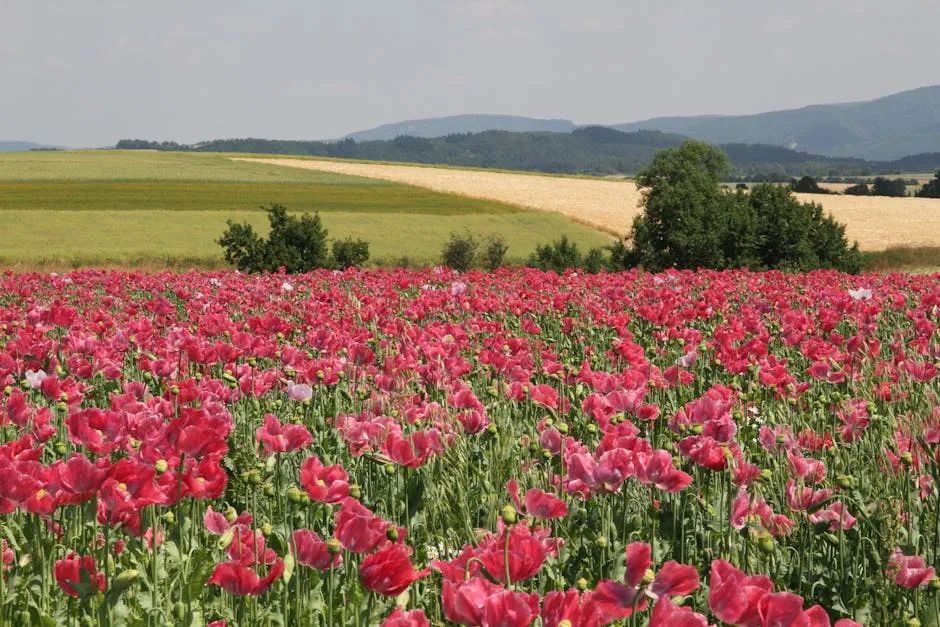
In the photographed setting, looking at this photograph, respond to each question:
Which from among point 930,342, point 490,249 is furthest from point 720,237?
point 930,342

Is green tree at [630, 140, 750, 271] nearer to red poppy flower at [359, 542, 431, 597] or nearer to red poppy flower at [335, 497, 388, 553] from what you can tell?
red poppy flower at [335, 497, 388, 553]

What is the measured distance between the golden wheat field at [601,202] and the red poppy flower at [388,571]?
59.2 m

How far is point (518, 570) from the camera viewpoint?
217 cm

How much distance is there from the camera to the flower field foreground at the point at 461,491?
8.22 ft

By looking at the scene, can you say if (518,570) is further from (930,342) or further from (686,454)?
(930,342)

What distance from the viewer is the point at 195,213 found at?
6075 cm

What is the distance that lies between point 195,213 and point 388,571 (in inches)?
2413

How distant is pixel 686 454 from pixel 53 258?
4321 cm

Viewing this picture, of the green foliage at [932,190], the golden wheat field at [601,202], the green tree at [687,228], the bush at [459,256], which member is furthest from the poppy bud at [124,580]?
the green foliage at [932,190]

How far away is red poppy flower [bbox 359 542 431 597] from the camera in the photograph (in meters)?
2.29

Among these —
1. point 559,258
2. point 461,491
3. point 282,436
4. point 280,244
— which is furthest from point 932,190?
point 282,436

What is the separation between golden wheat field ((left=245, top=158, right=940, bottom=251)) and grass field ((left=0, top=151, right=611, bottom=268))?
3.87 m

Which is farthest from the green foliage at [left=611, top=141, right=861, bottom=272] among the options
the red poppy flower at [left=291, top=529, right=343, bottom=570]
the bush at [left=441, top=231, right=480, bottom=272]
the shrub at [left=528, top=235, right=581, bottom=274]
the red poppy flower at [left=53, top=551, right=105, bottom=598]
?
the red poppy flower at [left=53, top=551, right=105, bottom=598]

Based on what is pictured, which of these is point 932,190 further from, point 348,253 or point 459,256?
point 348,253
